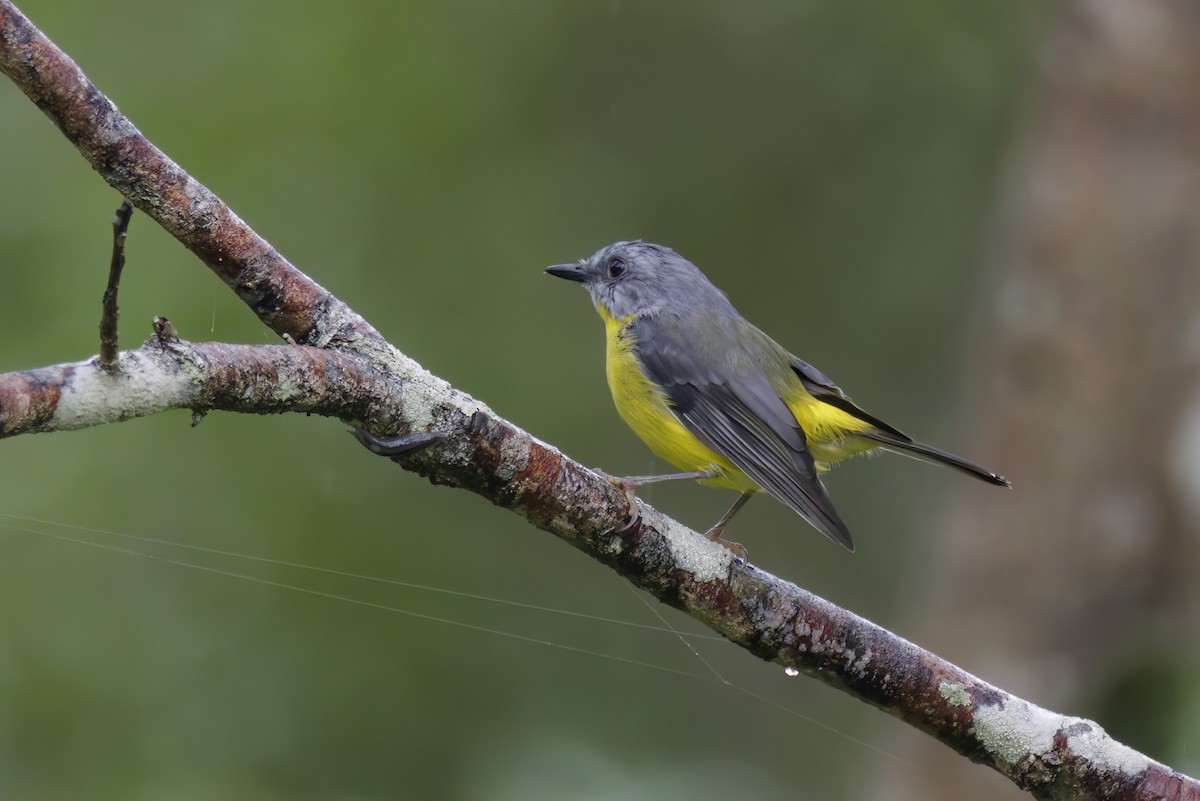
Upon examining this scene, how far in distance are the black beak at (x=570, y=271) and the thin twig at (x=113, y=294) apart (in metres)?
2.95

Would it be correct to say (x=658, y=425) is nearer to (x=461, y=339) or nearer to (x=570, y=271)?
(x=570, y=271)

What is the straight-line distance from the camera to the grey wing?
3.43 m

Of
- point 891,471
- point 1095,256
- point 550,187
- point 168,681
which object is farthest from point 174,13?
point 891,471

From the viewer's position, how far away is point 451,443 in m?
2.23

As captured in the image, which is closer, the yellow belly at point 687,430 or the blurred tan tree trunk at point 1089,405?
the yellow belly at point 687,430

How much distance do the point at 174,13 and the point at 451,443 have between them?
481 centimetres

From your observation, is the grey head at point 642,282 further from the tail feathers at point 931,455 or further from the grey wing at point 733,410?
the tail feathers at point 931,455

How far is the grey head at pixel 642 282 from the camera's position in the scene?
14.2 ft

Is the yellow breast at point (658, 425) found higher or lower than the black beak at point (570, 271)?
lower

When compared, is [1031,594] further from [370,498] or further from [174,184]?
[174,184]

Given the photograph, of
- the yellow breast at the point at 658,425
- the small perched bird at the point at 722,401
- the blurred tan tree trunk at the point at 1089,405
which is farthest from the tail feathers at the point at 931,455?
the blurred tan tree trunk at the point at 1089,405

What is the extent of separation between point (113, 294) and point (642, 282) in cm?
293

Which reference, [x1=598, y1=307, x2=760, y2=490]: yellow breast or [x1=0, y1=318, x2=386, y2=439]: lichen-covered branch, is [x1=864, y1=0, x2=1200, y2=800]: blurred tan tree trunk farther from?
[x1=0, y1=318, x2=386, y2=439]: lichen-covered branch

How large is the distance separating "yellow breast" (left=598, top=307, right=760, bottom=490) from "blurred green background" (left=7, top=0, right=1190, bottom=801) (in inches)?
25.9
